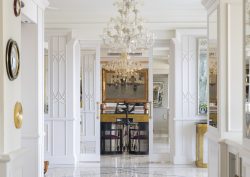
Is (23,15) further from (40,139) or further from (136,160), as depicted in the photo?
(136,160)

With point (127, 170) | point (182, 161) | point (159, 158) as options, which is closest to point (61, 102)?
point (127, 170)

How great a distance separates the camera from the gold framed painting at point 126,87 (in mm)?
12859

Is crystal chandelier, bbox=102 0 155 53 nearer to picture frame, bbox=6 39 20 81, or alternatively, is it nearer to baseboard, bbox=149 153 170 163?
picture frame, bbox=6 39 20 81

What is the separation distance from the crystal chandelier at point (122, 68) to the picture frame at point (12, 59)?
5.87 m

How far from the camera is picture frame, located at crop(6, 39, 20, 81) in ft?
12.3

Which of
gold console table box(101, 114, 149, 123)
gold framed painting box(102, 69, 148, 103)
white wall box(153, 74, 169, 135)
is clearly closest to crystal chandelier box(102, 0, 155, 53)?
white wall box(153, 74, 169, 135)

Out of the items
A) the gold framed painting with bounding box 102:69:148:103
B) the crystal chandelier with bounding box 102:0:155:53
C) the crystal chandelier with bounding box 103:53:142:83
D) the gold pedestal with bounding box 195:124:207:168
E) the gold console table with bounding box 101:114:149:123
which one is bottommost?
the gold pedestal with bounding box 195:124:207:168

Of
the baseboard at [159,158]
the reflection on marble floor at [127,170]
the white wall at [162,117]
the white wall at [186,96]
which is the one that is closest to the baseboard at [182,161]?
the white wall at [186,96]

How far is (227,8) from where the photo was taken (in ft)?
15.8

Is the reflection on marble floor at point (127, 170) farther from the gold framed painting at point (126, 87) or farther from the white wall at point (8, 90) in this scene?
the gold framed painting at point (126, 87)

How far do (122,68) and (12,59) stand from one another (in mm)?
7012

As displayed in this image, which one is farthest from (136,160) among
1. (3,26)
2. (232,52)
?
(3,26)

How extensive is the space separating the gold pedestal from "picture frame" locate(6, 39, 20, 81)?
4.70 metres

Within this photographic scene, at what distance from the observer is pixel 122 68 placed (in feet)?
35.5
